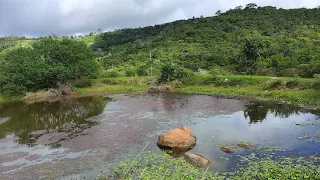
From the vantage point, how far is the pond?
17.9 m

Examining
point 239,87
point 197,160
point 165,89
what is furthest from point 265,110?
point 165,89

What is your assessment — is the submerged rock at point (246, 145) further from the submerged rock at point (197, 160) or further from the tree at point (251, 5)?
the tree at point (251, 5)

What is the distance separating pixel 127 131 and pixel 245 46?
32.4 m

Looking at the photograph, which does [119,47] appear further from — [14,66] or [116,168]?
[116,168]

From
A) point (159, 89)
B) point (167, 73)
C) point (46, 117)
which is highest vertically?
point (167, 73)

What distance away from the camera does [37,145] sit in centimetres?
2194

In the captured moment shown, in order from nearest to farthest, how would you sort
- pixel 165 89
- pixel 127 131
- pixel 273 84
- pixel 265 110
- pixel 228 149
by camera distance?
pixel 228 149 < pixel 127 131 < pixel 265 110 < pixel 273 84 < pixel 165 89

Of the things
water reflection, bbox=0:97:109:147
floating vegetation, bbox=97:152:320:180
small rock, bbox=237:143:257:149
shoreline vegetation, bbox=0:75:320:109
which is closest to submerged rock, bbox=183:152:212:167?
floating vegetation, bbox=97:152:320:180

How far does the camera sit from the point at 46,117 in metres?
31.3

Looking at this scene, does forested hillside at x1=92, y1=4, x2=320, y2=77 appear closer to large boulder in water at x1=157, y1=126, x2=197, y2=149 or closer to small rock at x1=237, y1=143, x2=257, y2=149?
small rock at x1=237, y1=143, x2=257, y2=149

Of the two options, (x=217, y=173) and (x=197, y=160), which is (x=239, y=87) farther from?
(x=217, y=173)

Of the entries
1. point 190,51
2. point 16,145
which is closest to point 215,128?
point 16,145

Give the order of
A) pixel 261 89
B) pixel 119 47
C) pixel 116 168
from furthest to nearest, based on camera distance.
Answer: pixel 119 47 → pixel 261 89 → pixel 116 168

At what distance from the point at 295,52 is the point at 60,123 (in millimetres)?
40748
